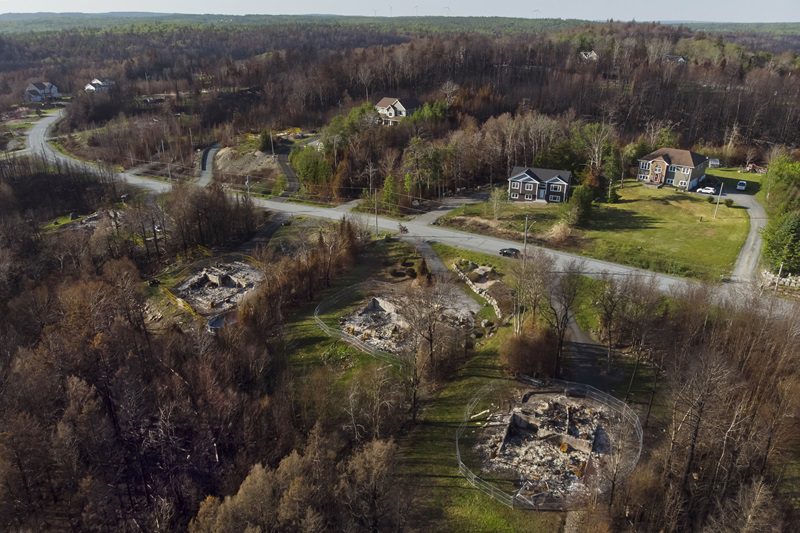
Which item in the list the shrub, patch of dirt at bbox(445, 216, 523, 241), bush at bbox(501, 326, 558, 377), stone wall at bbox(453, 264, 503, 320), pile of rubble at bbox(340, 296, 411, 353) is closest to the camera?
bush at bbox(501, 326, 558, 377)

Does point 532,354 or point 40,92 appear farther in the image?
point 40,92

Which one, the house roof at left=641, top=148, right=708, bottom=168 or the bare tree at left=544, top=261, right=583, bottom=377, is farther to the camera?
the house roof at left=641, top=148, right=708, bottom=168

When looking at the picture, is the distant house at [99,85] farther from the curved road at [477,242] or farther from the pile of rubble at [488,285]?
the pile of rubble at [488,285]

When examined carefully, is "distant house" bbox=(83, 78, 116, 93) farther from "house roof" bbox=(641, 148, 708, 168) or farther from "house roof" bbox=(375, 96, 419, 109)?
"house roof" bbox=(641, 148, 708, 168)

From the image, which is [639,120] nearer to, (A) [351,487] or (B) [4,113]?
(A) [351,487]

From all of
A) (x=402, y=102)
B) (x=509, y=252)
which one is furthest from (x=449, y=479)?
(x=402, y=102)

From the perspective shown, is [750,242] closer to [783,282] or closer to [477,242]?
[783,282]

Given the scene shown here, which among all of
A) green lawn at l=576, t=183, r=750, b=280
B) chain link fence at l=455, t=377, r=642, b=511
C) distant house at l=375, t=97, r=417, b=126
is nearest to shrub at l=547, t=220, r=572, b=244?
green lawn at l=576, t=183, r=750, b=280
